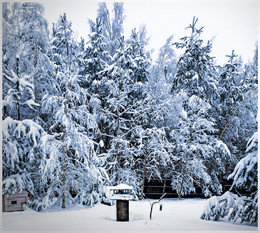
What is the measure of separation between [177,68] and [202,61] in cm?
81

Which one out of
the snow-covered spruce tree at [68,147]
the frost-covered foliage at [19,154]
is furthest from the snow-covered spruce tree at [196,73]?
the frost-covered foliage at [19,154]

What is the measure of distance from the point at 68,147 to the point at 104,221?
6.65ft

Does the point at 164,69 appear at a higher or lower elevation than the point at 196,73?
higher

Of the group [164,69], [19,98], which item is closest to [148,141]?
[164,69]

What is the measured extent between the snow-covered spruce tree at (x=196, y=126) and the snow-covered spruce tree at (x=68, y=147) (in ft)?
8.57

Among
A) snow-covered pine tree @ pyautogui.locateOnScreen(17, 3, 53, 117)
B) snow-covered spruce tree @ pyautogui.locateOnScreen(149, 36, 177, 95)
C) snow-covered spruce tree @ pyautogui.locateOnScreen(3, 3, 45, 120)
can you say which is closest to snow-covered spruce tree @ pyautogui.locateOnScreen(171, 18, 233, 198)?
snow-covered spruce tree @ pyautogui.locateOnScreen(149, 36, 177, 95)

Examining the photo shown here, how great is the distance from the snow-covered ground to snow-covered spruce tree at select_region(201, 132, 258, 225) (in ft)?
0.55

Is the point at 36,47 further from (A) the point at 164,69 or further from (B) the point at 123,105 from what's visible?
(A) the point at 164,69

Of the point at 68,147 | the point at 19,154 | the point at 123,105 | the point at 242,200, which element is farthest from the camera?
the point at 123,105

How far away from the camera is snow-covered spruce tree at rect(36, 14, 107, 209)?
21.0ft

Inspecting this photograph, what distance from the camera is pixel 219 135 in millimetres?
8977

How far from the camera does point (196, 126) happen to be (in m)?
8.02

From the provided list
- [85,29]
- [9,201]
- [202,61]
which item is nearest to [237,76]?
[202,61]

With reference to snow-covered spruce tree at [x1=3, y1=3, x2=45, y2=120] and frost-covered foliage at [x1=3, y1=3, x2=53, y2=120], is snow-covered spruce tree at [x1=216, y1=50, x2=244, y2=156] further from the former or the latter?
snow-covered spruce tree at [x1=3, y1=3, x2=45, y2=120]
